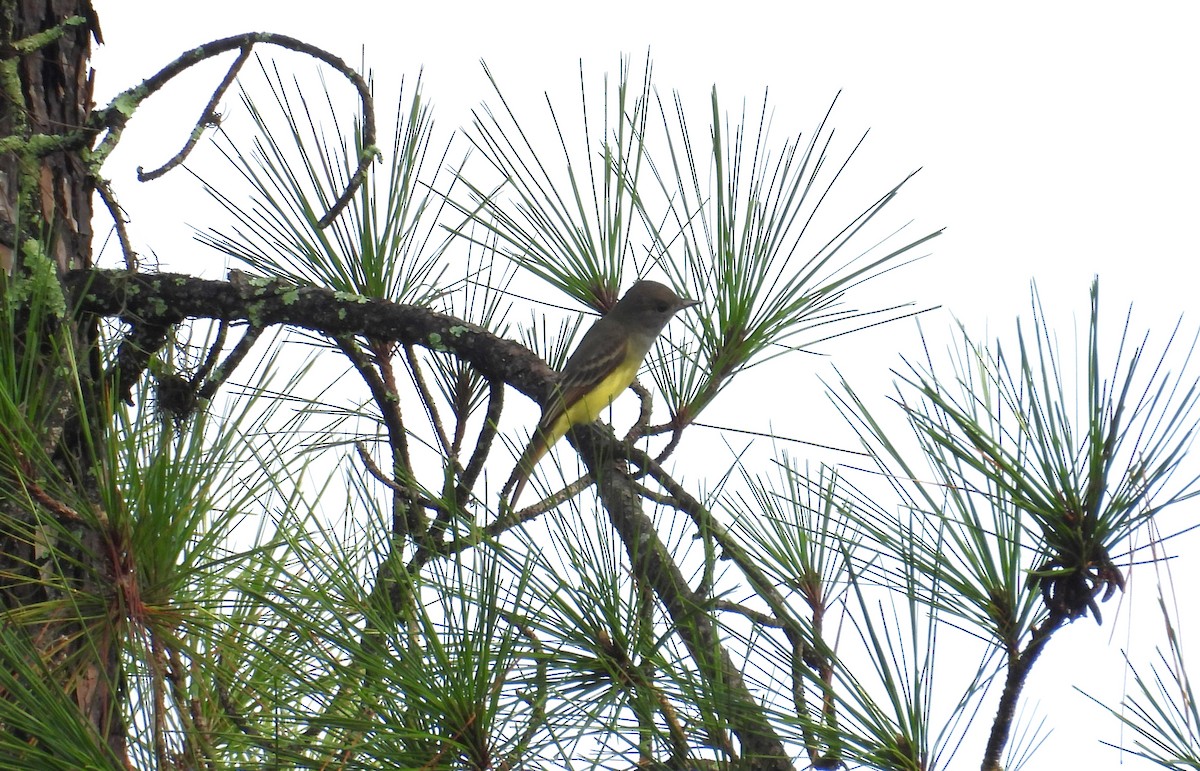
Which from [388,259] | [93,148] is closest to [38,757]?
[388,259]

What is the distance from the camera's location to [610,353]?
377cm

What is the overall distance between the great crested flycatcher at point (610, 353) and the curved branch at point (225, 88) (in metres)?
0.61

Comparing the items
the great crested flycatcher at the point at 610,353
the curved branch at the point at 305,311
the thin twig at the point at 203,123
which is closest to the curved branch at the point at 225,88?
the thin twig at the point at 203,123

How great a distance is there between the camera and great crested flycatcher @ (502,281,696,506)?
8.53 ft

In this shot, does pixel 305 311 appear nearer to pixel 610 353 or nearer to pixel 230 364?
pixel 230 364

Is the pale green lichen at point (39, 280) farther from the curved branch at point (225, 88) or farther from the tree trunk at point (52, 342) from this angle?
the curved branch at point (225, 88)

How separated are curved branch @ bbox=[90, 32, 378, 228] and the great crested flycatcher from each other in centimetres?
61

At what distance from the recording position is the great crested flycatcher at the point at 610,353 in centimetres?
260

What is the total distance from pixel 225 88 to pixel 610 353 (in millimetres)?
1541

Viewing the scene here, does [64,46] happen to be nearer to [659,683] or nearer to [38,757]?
[38,757]

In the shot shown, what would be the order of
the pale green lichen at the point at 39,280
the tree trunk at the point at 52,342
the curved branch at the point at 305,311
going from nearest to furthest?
the tree trunk at the point at 52,342 < the pale green lichen at the point at 39,280 < the curved branch at the point at 305,311

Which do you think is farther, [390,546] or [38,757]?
[390,546]

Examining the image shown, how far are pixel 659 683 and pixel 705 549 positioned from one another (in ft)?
0.64

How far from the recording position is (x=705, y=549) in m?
1.66
